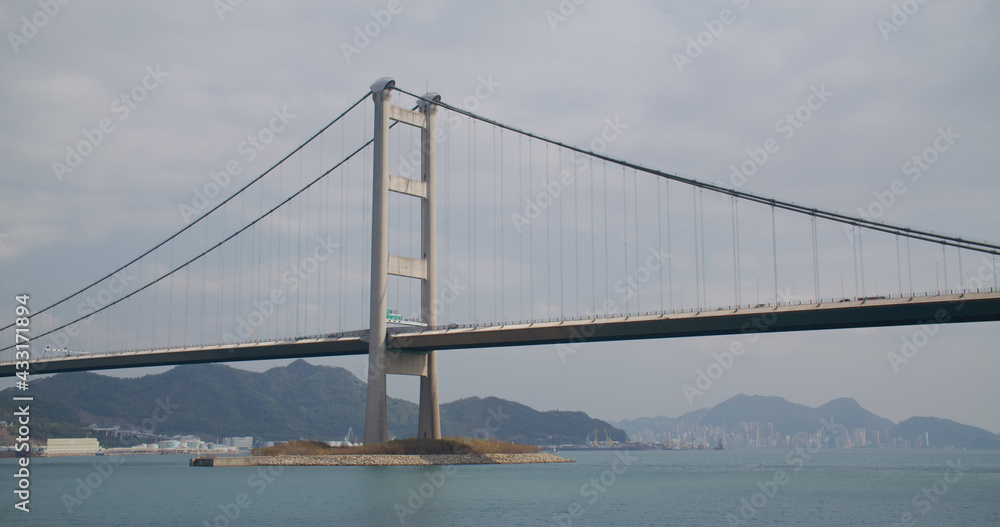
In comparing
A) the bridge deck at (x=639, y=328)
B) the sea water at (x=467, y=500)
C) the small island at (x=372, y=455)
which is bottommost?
the sea water at (x=467, y=500)

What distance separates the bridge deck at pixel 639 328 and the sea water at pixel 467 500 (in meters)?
7.70

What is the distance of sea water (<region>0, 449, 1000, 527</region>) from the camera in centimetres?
3164

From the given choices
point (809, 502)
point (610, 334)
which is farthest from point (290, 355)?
point (809, 502)

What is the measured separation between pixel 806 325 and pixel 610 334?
10.6 meters

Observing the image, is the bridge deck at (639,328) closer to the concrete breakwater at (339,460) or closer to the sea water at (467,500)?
the concrete breakwater at (339,460)

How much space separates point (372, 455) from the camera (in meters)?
57.9

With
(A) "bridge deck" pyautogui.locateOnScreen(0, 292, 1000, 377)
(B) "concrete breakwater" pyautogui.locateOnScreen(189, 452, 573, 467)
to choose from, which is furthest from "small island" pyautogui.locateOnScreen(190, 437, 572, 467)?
(A) "bridge deck" pyautogui.locateOnScreen(0, 292, 1000, 377)

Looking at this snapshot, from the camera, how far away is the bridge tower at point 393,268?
194 ft

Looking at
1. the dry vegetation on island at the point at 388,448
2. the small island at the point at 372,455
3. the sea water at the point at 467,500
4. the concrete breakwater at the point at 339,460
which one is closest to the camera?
the sea water at the point at 467,500

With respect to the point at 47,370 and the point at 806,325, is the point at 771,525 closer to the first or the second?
the point at 806,325

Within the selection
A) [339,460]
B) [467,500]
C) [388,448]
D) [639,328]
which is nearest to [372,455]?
[388,448]

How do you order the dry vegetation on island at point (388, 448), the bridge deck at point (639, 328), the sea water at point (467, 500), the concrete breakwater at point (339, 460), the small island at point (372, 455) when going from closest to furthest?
the sea water at point (467, 500)
the bridge deck at point (639, 328)
the concrete breakwater at point (339, 460)
the small island at point (372, 455)
the dry vegetation on island at point (388, 448)

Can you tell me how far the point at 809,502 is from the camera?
39594 mm

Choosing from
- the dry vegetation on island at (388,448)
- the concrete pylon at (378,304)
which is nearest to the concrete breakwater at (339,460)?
the dry vegetation on island at (388,448)
